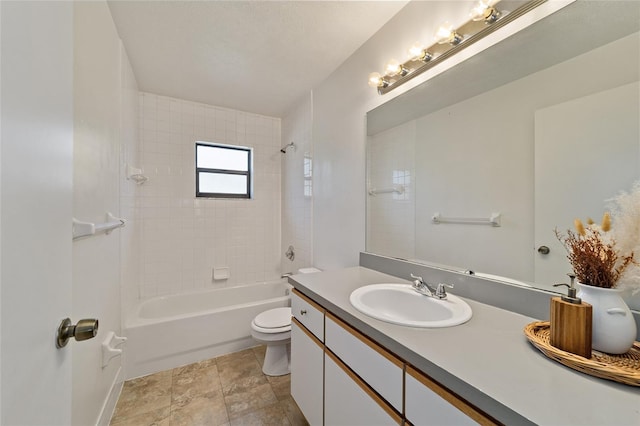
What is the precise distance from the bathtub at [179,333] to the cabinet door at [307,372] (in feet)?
3.43

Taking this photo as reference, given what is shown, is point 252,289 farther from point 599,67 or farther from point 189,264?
point 599,67

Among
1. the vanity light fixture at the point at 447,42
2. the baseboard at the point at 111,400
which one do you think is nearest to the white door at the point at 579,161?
the vanity light fixture at the point at 447,42

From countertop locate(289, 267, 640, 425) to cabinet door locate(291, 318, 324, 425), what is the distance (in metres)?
0.40

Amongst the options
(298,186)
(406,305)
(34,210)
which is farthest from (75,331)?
(298,186)

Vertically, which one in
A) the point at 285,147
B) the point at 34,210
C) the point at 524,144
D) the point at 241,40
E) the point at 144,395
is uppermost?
the point at 241,40

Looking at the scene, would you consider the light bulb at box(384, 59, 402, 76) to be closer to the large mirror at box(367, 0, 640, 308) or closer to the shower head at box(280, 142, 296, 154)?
the large mirror at box(367, 0, 640, 308)

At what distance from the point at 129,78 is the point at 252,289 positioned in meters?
2.39

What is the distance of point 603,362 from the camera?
619mm

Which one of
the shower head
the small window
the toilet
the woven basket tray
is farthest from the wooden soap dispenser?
the small window

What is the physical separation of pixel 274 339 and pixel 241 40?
2.21 meters

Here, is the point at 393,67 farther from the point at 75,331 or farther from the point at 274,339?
the point at 274,339

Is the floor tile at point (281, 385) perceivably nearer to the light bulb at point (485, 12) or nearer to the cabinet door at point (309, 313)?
the cabinet door at point (309, 313)

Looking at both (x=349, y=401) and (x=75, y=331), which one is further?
(x=349, y=401)

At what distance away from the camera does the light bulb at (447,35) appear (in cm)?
121
